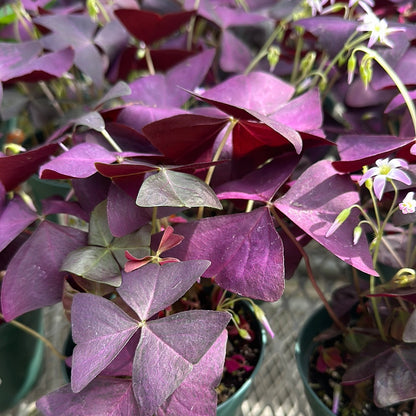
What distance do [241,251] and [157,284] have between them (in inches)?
3.5

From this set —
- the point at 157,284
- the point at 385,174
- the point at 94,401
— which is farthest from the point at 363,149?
the point at 94,401

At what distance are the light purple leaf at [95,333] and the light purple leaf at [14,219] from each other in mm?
130

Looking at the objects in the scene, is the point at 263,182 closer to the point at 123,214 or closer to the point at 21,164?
the point at 123,214

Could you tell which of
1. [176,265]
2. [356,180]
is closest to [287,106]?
[356,180]

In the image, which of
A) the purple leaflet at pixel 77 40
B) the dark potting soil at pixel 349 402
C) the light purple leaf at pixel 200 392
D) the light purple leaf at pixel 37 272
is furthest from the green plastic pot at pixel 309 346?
the purple leaflet at pixel 77 40

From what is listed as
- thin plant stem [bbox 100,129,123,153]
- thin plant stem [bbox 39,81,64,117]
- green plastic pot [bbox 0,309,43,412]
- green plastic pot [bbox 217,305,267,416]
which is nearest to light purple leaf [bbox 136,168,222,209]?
thin plant stem [bbox 100,129,123,153]

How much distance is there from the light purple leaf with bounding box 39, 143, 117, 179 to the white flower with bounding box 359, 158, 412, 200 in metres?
0.26

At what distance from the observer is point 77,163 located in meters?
0.49

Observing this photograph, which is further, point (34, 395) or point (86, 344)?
point (34, 395)

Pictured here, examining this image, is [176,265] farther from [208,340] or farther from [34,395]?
[34,395]

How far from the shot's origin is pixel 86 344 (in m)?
0.41

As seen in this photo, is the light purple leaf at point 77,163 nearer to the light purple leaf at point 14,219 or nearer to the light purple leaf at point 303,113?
the light purple leaf at point 14,219

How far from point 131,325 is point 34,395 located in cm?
43

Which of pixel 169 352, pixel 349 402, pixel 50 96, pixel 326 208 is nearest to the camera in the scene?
pixel 169 352
